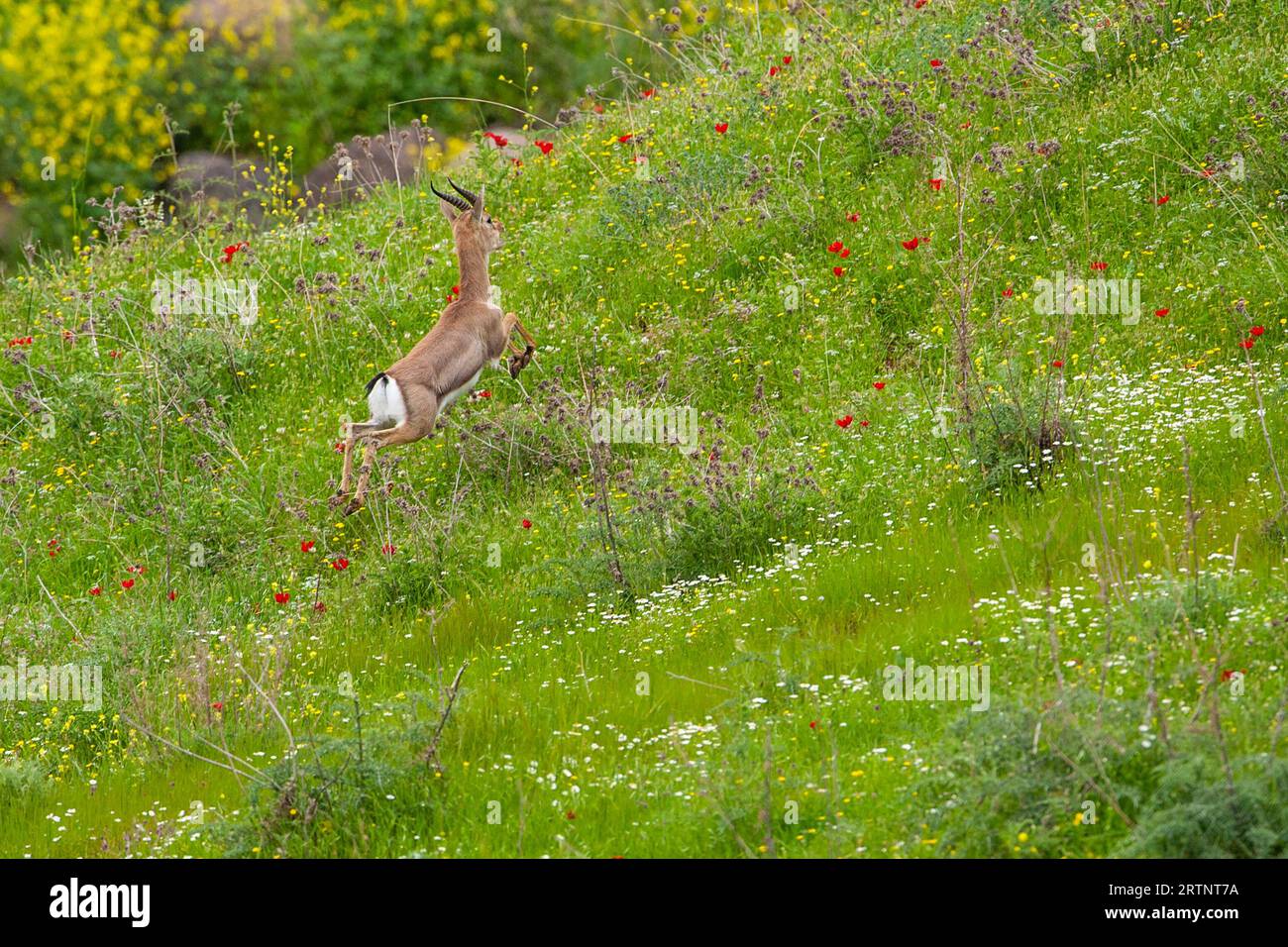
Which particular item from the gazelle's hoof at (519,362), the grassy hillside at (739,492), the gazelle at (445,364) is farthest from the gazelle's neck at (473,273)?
the grassy hillside at (739,492)

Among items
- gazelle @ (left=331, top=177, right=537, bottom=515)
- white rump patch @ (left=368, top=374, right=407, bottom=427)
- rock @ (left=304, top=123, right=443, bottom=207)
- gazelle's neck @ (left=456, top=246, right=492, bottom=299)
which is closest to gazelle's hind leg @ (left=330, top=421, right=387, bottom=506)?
gazelle @ (left=331, top=177, right=537, bottom=515)

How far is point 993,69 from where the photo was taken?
12.8 metres

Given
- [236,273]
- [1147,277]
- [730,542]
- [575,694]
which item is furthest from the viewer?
[236,273]

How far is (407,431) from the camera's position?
9883 millimetres

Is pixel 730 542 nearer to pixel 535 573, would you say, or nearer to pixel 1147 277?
pixel 535 573

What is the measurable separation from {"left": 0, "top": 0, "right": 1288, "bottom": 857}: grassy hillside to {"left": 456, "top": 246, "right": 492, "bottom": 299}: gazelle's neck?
93 cm

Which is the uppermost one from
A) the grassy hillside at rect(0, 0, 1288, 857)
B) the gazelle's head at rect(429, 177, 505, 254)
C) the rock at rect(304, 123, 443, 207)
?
the rock at rect(304, 123, 443, 207)

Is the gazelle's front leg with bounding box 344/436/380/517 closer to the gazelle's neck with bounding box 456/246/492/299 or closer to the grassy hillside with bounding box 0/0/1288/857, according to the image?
the grassy hillside with bounding box 0/0/1288/857

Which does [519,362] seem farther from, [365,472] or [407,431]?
[365,472]

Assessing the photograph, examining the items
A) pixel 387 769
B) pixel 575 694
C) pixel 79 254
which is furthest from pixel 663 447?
pixel 79 254

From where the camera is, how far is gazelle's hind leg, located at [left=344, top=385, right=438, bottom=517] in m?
9.80

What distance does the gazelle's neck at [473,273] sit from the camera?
419 inches

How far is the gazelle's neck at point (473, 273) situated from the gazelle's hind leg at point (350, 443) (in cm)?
118

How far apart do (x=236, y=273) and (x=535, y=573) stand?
20.3ft
